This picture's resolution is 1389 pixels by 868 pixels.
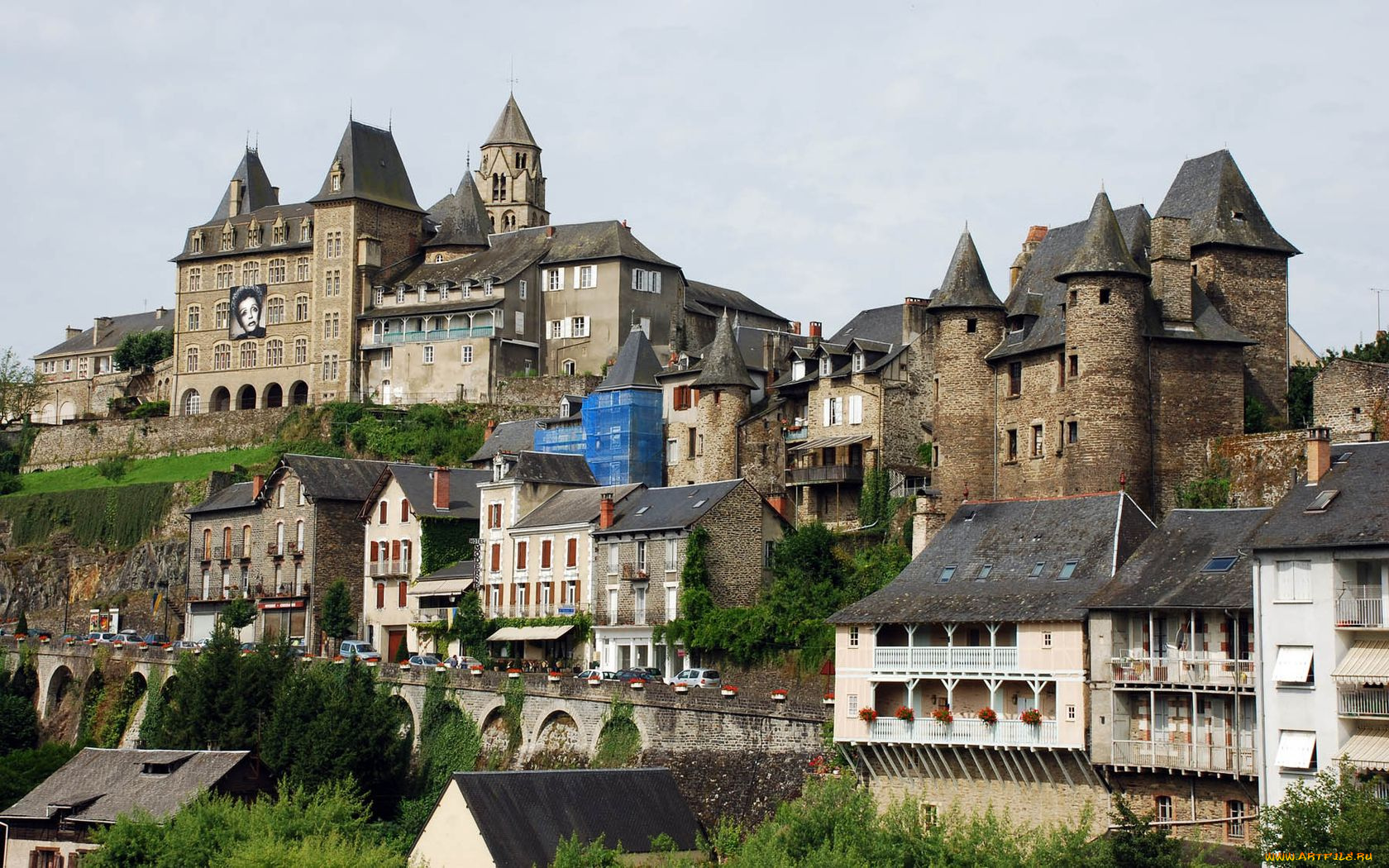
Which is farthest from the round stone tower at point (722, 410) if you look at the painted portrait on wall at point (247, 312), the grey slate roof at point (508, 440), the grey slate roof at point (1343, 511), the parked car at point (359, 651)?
the painted portrait on wall at point (247, 312)

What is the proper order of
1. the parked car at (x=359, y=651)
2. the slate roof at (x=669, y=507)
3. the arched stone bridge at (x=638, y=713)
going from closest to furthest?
the arched stone bridge at (x=638, y=713) → the slate roof at (x=669, y=507) → the parked car at (x=359, y=651)

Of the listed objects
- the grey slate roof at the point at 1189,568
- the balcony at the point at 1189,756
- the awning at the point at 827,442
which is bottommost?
the balcony at the point at 1189,756

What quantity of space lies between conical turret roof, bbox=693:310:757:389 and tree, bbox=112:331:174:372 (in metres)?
48.5

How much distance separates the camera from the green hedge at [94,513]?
283ft

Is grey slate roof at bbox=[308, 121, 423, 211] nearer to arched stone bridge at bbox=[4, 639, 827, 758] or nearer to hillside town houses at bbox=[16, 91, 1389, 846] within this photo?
hillside town houses at bbox=[16, 91, 1389, 846]

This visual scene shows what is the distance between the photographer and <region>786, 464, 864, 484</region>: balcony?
63375 millimetres

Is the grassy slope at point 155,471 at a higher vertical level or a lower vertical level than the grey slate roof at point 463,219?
lower

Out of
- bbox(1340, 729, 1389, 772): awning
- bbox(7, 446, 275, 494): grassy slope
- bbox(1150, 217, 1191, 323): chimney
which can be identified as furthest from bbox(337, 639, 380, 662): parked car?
Answer: bbox(1340, 729, 1389, 772): awning

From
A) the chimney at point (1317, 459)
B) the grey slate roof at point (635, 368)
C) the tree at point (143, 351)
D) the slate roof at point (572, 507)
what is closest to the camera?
the chimney at point (1317, 459)

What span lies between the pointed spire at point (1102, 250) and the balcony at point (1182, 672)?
48.7 ft

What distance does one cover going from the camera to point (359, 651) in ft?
212

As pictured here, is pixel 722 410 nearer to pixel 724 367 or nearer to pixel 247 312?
pixel 724 367

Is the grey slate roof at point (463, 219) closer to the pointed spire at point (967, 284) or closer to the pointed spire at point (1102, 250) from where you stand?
the pointed spire at point (967, 284)

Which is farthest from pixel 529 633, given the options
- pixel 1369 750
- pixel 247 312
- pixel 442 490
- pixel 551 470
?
pixel 247 312
